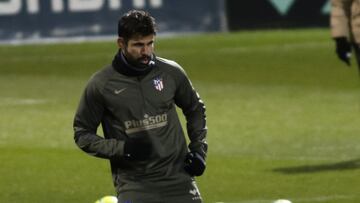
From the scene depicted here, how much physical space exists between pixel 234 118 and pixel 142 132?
9.40 meters

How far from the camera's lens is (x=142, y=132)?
26.4 ft

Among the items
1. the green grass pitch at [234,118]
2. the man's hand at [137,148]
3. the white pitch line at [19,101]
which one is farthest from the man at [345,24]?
the white pitch line at [19,101]

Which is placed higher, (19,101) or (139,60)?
(139,60)

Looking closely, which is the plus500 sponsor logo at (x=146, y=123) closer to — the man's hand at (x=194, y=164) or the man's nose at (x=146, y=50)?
the man's hand at (x=194, y=164)

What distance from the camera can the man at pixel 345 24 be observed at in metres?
13.8

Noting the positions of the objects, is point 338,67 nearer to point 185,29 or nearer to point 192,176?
point 185,29

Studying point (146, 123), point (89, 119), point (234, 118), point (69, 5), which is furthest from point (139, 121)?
point (69, 5)

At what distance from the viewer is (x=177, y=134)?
26.7 feet

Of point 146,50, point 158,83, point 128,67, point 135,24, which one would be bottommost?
point 158,83

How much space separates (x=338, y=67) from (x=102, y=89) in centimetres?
1603

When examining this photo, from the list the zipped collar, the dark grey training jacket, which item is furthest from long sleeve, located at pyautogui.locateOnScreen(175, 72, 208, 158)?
the zipped collar

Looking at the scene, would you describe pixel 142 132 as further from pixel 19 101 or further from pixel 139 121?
pixel 19 101

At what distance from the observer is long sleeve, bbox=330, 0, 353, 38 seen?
45.7 feet

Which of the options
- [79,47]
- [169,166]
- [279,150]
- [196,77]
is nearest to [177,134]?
[169,166]
